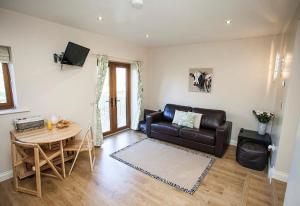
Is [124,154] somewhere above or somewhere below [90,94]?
below

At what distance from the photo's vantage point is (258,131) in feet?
11.0

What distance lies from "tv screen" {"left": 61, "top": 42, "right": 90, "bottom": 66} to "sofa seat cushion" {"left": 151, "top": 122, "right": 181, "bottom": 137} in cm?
224

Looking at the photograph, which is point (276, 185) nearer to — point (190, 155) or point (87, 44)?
point (190, 155)

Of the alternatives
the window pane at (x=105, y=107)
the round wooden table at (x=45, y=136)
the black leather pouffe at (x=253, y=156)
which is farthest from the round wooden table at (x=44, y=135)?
the black leather pouffe at (x=253, y=156)

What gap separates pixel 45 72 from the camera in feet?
9.01

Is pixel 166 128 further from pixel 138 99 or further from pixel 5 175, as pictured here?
pixel 5 175

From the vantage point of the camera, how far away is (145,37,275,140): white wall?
3428 mm

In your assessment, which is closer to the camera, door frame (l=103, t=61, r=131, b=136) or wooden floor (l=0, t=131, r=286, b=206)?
wooden floor (l=0, t=131, r=286, b=206)

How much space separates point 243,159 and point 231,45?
2502 millimetres

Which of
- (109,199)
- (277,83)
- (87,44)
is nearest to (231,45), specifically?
A: (277,83)

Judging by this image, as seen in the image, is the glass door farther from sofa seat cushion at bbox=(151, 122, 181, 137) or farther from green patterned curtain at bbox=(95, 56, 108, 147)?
sofa seat cushion at bbox=(151, 122, 181, 137)

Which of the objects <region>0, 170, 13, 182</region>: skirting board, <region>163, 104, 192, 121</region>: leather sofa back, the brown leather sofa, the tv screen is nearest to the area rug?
the brown leather sofa

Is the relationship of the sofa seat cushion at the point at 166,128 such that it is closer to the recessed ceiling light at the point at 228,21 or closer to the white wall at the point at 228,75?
the white wall at the point at 228,75

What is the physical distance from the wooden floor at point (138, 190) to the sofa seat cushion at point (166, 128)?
1.17 meters
